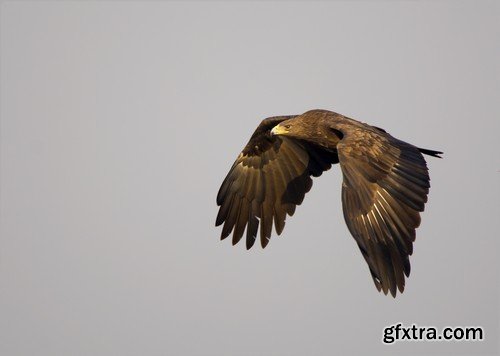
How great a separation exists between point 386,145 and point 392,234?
1697mm

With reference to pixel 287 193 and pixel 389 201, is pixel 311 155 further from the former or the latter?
pixel 389 201

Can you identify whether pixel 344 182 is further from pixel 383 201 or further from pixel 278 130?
pixel 278 130

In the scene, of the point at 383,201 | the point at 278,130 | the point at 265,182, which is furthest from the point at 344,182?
the point at 265,182

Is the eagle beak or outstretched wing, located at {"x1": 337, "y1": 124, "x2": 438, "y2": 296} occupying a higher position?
the eagle beak

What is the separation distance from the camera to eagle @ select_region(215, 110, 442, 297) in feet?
39.9

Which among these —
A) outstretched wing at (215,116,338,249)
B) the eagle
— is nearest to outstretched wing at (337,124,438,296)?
the eagle

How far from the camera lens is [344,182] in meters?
12.5

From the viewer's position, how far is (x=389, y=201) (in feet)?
40.9

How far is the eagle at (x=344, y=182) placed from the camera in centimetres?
1215

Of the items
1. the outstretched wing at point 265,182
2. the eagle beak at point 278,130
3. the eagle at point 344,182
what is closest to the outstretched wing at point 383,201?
the eagle at point 344,182

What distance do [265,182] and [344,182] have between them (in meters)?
4.18

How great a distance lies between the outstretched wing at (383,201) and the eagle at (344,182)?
13mm

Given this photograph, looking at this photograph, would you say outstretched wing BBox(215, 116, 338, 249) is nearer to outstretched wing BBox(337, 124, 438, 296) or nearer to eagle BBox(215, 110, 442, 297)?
eagle BBox(215, 110, 442, 297)

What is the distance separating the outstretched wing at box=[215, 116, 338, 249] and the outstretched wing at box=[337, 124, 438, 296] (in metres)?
2.87
